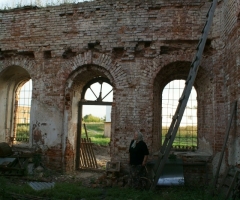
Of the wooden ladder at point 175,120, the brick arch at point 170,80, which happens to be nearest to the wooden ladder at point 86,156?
the brick arch at point 170,80

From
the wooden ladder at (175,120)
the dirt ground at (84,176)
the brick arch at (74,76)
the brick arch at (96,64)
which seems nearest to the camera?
the wooden ladder at (175,120)

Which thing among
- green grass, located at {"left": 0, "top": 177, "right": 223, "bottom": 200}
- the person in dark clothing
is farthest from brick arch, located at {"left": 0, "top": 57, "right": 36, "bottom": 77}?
the person in dark clothing

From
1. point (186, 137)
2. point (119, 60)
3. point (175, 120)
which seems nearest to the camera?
point (175, 120)

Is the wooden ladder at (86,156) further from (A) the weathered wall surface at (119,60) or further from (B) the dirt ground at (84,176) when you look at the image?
(A) the weathered wall surface at (119,60)

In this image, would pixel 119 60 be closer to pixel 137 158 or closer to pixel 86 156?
pixel 137 158

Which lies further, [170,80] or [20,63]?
[20,63]

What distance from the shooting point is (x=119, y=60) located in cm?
793

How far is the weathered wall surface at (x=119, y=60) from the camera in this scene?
745 cm

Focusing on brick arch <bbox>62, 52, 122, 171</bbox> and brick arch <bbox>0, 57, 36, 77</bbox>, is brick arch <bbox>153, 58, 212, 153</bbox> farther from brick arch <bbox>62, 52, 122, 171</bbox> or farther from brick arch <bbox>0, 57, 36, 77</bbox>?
brick arch <bbox>0, 57, 36, 77</bbox>

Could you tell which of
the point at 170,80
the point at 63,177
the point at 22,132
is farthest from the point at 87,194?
the point at 22,132

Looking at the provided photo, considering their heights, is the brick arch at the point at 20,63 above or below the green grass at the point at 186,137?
above

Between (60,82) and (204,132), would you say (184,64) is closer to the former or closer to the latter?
(204,132)

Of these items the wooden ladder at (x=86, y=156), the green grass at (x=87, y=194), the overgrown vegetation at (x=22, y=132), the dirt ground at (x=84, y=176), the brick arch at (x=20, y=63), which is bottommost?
the dirt ground at (x=84, y=176)

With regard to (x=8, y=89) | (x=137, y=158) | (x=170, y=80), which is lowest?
(x=137, y=158)
